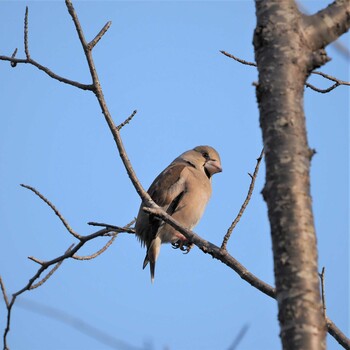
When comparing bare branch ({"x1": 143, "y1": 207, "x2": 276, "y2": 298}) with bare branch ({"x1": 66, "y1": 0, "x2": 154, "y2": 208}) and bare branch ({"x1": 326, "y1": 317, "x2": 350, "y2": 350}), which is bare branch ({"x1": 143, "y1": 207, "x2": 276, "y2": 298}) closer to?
bare branch ({"x1": 66, "y1": 0, "x2": 154, "y2": 208})

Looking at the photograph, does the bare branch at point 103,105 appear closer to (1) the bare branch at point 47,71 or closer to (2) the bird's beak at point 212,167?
(1) the bare branch at point 47,71

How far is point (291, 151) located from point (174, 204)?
507 cm

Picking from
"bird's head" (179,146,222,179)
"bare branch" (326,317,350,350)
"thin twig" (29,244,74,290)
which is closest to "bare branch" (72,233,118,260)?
"thin twig" (29,244,74,290)

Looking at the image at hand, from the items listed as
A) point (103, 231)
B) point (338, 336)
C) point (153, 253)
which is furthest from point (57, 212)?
point (153, 253)

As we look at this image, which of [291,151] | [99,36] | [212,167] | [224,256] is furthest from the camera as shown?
[212,167]

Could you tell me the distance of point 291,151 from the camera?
2.11 meters

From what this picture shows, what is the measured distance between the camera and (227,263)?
3592mm

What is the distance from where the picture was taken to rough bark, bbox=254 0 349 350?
1.94 metres

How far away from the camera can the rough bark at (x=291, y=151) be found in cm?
194

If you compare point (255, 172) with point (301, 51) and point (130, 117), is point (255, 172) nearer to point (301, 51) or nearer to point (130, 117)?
point (130, 117)

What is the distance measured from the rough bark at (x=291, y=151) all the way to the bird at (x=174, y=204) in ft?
14.4

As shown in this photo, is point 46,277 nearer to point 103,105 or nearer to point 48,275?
point 48,275

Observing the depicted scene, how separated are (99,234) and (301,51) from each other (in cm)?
190

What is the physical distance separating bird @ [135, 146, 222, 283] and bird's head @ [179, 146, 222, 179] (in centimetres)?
25
